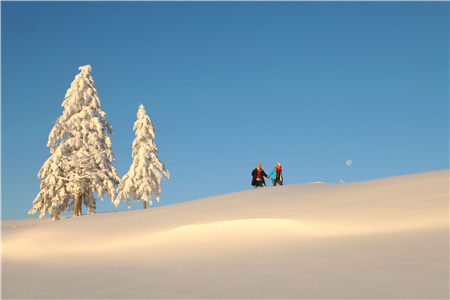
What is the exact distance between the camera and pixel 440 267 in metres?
7.69

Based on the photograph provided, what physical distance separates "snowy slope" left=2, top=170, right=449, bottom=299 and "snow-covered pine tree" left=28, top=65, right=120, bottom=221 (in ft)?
44.8

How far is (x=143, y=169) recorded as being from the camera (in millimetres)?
35031

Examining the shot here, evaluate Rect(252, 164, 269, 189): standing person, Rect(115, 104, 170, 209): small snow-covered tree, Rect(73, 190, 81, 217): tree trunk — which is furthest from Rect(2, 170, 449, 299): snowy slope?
Rect(115, 104, 170, 209): small snow-covered tree

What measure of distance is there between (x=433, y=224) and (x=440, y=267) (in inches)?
149

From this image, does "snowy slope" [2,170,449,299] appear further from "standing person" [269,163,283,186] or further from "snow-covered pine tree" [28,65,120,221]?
"snow-covered pine tree" [28,65,120,221]

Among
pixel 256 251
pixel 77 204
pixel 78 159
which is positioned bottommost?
pixel 256 251

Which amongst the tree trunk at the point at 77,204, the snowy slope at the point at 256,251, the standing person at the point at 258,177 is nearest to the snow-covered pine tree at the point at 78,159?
the tree trunk at the point at 77,204

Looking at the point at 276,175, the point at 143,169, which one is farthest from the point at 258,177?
the point at 143,169

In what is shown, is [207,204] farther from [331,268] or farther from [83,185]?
[83,185]

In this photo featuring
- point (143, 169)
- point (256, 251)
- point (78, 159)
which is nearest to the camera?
point (256, 251)

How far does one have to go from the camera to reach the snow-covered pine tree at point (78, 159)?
30484 mm

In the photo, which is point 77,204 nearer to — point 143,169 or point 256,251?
point 143,169

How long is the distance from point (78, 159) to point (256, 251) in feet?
78.3

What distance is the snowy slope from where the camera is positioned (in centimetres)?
705
